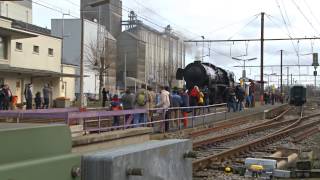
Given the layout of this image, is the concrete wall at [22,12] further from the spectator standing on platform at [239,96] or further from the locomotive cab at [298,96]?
the spectator standing on platform at [239,96]

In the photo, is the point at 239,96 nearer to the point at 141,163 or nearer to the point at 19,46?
the point at 19,46

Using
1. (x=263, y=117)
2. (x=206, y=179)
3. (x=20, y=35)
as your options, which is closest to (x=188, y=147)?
(x=206, y=179)

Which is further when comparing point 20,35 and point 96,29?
point 96,29

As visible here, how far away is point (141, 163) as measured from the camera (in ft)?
11.5

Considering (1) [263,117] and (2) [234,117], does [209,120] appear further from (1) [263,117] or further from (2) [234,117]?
(1) [263,117]

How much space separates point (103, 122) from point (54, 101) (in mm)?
24899

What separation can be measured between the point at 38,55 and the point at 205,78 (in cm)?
2120

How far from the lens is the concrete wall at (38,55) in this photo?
47.4 meters

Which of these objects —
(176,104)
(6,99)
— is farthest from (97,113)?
(6,99)

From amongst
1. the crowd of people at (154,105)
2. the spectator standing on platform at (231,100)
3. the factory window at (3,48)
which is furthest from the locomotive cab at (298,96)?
the crowd of people at (154,105)

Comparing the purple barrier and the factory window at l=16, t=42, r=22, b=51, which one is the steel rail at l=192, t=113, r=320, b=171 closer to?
the purple barrier

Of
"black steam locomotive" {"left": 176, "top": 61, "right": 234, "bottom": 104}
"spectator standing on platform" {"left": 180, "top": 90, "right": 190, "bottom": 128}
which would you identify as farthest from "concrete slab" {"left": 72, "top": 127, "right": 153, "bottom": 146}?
"black steam locomotive" {"left": 176, "top": 61, "right": 234, "bottom": 104}

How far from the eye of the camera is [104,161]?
10.0 ft

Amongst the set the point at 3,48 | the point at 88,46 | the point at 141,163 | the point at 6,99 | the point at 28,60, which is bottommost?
the point at 141,163
